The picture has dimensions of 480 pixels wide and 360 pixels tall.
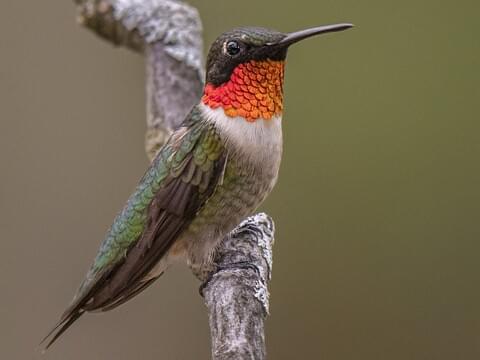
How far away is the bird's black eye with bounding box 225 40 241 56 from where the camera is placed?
220cm

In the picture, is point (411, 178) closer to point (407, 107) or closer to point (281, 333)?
point (407, 107)

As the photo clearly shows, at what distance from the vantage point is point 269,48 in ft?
7.15

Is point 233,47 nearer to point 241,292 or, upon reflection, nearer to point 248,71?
point 248,71

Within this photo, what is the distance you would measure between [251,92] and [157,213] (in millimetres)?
376

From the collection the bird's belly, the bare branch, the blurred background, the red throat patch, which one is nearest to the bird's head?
the red throat patch

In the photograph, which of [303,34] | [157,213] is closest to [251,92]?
[303,34]

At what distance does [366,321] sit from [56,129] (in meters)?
1.57

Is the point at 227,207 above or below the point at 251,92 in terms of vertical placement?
below

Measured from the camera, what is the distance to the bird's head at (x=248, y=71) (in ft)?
7.14

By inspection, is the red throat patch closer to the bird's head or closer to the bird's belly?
the bird's head

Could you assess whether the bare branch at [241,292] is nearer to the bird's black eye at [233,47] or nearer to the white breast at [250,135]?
the white breast at [250,135]

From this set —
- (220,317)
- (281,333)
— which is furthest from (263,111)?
(281,333)

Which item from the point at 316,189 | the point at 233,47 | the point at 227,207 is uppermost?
the point at 233,47

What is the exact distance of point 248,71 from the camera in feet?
7.28
